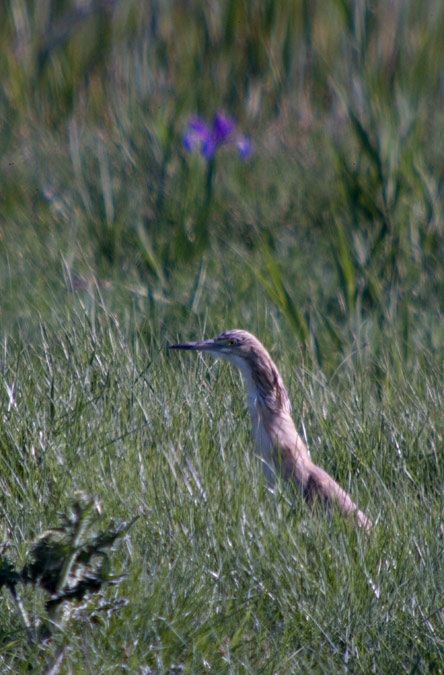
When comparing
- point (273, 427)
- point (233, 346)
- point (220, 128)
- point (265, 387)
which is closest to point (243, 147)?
point (220, 128)

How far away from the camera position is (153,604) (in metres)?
2.38

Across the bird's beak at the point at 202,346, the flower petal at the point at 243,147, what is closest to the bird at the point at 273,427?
the bird's beak at the point at 202,346

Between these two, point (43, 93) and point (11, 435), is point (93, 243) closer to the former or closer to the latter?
point (43, 93)

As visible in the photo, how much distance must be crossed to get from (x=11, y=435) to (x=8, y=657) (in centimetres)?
89

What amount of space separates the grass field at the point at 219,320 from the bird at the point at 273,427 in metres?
0.07

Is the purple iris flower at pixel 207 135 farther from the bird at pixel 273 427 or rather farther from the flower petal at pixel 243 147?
the bird at pixel 273 427

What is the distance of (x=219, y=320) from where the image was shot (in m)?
4.29

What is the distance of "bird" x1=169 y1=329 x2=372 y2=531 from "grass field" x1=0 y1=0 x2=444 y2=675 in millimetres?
68

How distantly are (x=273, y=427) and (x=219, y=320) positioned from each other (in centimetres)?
95

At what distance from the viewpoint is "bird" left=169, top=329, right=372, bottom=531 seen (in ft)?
10.1

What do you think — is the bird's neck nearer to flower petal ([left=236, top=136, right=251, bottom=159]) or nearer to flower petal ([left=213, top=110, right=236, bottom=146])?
flower petal ([left=213, top=110, right=236, bottom=146])

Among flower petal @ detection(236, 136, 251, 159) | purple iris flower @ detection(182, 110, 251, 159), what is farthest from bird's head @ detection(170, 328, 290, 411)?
flower petal @ detection(236, 136, 251, 159)

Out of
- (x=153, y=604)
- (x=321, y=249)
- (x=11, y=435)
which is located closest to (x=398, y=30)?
(x=321, y=249)

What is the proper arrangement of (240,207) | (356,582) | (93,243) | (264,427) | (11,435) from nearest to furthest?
(356,582), (11,435), (264,427), (93,243), (240,207)
